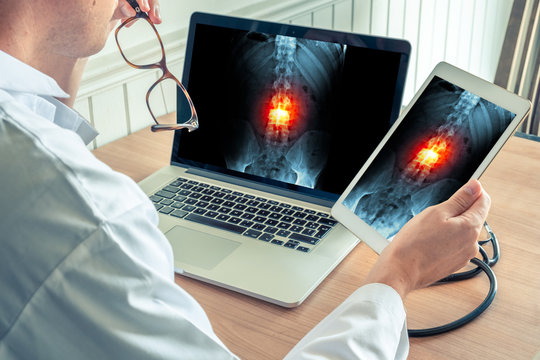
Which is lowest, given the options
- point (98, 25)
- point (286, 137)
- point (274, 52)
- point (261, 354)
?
point (261, 354)

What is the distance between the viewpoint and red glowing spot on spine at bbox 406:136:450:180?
89cm

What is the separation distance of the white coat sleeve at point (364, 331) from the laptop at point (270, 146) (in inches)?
6.9

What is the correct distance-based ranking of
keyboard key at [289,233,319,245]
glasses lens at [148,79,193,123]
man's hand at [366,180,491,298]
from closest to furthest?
man's hand at [366,180,491,298]
keyboard key at [289,233,319,245]
glasses lens at [148,79,193,123]

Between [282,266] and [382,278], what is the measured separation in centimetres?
21

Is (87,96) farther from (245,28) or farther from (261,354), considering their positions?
(261,354)

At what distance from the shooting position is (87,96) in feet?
4.41

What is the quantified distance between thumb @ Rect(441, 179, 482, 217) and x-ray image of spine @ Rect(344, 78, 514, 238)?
9 cm

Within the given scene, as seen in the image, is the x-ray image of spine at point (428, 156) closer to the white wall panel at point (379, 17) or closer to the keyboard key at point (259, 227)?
the keyboard key at point (259, 227)

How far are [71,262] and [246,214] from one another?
594mm

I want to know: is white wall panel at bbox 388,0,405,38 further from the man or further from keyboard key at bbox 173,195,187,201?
the man

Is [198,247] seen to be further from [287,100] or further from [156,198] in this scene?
[287,100]

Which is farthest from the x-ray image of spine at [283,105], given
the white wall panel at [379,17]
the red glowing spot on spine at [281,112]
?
the white wall panel at [379,17]

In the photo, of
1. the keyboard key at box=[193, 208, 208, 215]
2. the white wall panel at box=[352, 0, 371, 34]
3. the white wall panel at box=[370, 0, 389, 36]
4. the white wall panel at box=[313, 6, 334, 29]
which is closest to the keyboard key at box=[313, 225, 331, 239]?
the keyboard key at box=[193, 208, 208, 215]

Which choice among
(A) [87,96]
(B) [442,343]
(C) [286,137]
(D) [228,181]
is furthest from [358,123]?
(A) [87,96]
